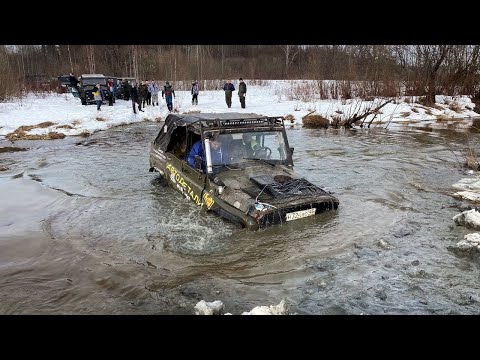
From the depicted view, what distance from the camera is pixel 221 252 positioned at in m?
5.99

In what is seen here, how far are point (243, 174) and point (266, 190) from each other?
2.49 ft

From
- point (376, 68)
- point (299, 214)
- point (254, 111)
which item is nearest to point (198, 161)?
point (299, 214)

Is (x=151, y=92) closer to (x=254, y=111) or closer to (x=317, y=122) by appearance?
(x=254, y=111)

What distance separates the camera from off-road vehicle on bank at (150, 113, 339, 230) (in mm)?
6344

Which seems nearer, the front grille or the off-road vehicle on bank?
the front grille

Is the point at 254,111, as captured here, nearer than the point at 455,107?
Yes

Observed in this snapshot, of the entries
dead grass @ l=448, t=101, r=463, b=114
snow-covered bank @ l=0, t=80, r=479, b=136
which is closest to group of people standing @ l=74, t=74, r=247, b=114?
snow-covered bank @ l=0, t=80, r=479, b=136

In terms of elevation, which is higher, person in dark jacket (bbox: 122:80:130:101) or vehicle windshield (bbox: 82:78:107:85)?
vehicle windshield (bbox: 82:78:107:85)

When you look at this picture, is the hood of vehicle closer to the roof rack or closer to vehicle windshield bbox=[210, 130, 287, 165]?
vehicle windshield bbox=[210, 130, 287, 165]

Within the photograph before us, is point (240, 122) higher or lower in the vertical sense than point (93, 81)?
lower

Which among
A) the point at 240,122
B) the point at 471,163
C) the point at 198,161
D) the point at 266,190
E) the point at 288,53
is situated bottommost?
the point at 471,163

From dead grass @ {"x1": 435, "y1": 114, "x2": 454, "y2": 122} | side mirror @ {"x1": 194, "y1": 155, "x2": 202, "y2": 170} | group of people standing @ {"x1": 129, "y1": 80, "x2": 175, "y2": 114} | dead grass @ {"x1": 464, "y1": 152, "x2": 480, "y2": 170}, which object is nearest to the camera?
side mirror @ {"x1": 194, "y1": 155, "x2": 202, "y2": 170}

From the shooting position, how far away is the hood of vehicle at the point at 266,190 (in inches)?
250

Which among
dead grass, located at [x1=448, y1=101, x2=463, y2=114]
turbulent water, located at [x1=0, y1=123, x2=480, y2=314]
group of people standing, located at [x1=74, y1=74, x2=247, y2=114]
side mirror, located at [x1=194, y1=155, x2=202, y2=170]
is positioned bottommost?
turbulent water, located at [x1=0, y1=123, x2=480, y2=314]
